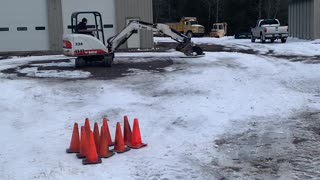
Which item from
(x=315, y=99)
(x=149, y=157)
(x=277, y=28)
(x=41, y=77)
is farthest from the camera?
(x=277, y=28)

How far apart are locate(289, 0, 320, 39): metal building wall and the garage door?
19.5 m

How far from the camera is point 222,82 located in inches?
609

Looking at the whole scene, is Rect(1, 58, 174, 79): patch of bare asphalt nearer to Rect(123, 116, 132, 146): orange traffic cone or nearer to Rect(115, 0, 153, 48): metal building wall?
Rect(123, 116, 132, 146): orange traffic cone

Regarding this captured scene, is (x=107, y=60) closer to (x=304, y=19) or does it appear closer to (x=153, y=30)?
(x=153, y=30)

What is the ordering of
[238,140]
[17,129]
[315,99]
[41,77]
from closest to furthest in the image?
[238,140], [17,129], [315,99], [41,77]

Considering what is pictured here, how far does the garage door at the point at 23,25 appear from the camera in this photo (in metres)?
32.0

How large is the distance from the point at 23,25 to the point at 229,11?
46.6 metres

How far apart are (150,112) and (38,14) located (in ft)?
75.1

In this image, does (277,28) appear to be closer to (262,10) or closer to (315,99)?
(315,99)

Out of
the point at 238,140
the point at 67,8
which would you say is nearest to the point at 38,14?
the point at 67,8

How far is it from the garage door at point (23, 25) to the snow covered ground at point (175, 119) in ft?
45.7

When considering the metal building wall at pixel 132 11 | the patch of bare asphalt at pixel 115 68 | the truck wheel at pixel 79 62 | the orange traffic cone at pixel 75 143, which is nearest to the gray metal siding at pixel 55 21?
the metal building wall at pixel 132 11

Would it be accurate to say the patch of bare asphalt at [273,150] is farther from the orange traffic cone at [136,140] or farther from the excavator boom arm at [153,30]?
the excavator boom arm at [153,30]

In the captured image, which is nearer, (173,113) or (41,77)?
(173,113)
